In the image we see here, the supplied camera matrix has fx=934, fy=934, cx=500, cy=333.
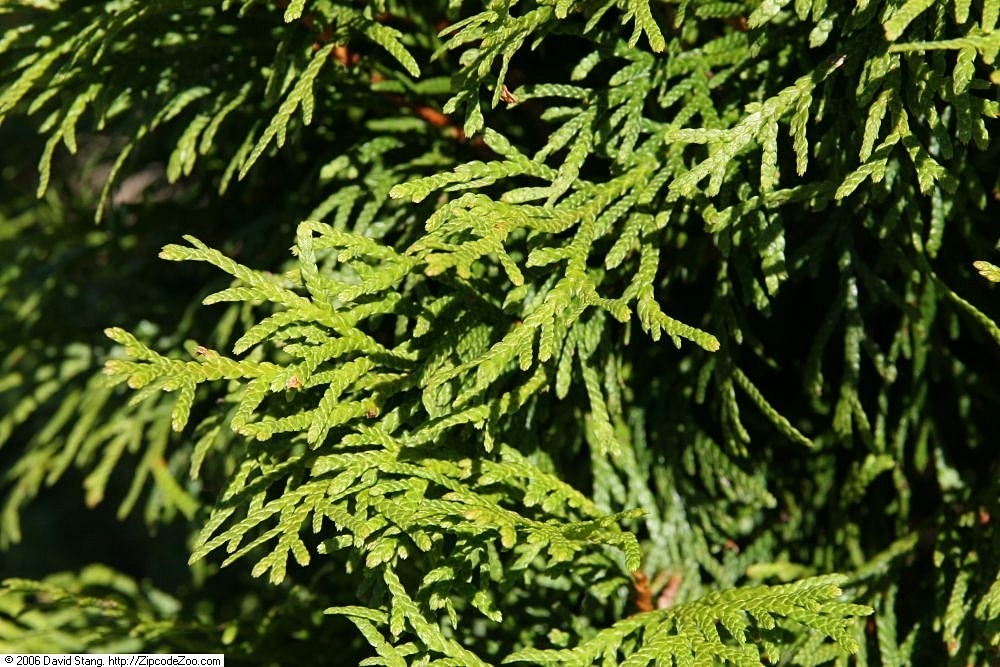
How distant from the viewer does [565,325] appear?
181 cm

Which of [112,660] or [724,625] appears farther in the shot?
[112,660]

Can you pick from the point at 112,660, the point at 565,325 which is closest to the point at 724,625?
the point at 565,325

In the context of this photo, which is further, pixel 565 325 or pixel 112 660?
pixel 112 660

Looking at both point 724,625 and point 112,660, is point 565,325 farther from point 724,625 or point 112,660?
point 112,660

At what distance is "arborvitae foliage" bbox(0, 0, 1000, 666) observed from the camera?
1.81 meters

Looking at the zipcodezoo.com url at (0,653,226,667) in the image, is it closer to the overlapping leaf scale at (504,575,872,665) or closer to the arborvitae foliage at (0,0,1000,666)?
the arborvitae foliage at (0,0,1000,666)

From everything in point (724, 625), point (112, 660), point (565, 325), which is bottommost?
point (112, 660)

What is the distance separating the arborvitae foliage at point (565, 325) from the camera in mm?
1809

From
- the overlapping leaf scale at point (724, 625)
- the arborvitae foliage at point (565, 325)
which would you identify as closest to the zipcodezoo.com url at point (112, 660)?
the arborvitae foliage at point (565, 325)

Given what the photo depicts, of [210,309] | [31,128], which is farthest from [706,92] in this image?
[31,128]

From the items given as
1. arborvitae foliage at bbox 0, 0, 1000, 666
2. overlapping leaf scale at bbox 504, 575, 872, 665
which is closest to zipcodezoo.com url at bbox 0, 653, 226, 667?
arborvitae foliage at bbox 0, 0, 1000, 666

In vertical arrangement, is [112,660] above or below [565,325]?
below

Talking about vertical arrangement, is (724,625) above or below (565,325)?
below

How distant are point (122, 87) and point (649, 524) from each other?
1.69m
